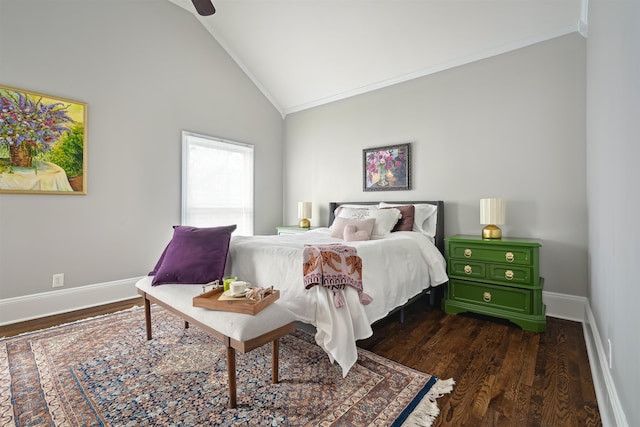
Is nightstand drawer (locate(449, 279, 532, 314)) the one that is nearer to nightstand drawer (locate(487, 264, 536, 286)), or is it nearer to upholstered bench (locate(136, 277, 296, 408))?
nightstand drawer (locate(487, 264, 536, 286))

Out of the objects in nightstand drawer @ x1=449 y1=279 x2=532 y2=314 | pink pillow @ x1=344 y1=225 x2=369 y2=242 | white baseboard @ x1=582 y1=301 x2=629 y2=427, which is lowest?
white baseboard @ x1=582 y1=301 x2=629 y2=427

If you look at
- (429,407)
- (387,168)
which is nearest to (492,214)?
(387,168)

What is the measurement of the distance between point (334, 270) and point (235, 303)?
60 cm

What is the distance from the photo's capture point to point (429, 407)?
153 centimetres

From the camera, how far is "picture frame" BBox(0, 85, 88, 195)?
8.84 ft

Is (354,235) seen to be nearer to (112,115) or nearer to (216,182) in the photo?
(216,182)

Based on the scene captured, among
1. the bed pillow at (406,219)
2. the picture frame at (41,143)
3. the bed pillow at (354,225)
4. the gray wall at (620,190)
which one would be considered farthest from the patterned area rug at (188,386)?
the bed pillow at (406,219)

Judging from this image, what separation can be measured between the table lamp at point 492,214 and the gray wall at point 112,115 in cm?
356

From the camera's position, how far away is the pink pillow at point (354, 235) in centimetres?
290

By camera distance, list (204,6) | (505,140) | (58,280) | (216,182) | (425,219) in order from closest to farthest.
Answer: (204,6), (58,280), (505,140), (425,219), (216,182)

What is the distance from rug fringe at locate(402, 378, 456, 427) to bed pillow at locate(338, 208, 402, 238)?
1.58 meters

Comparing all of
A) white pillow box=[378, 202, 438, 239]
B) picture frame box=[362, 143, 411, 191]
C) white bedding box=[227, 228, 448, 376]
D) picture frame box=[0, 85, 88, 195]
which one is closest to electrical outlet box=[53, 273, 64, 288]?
picture frame box=[0, 85, 88, 195]

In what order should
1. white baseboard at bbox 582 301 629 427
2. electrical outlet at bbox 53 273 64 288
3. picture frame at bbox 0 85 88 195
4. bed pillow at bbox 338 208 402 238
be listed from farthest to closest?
bed pillow at bbox 338 208 402 238 < electrical outlet at bbox 53 273 64 288 < picture frame at bbox 0 85 88 195 < white baseboard at bbox 582 301 629 427

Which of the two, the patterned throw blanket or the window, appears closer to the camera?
the patterned throw blanket
